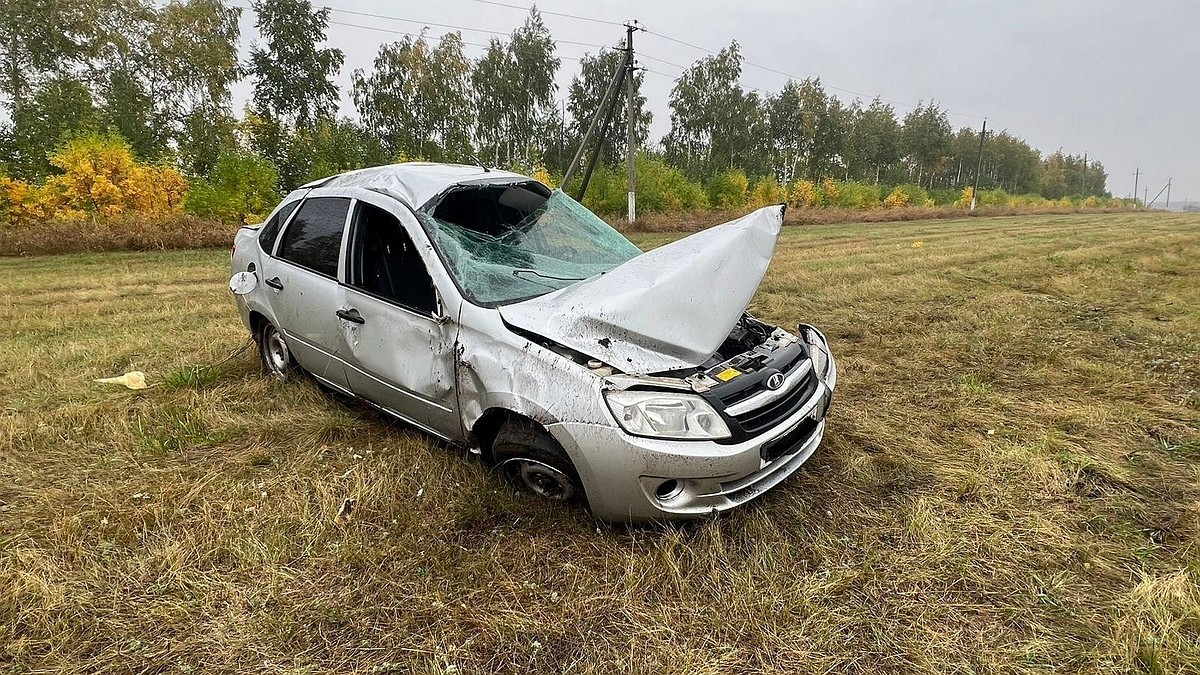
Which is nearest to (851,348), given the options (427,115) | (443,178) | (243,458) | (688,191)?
(443,178)

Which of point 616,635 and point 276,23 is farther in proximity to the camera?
point 276,23

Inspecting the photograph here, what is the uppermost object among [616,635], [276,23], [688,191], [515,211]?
[276,23]

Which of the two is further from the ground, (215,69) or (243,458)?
(215,69)

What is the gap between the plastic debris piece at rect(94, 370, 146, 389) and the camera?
13.6ft

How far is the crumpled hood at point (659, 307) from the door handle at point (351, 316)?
3.27 ft

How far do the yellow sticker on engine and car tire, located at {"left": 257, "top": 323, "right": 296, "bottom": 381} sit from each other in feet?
9.86

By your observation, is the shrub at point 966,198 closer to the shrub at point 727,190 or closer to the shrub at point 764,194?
the shrub at point 764,194

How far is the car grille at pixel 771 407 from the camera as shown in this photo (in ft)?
7.72

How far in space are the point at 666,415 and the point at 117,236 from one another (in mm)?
16981

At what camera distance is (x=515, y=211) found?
143 inches

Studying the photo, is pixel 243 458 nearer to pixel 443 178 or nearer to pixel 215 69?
pixel 443 178

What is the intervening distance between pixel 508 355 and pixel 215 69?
3526 centimetres

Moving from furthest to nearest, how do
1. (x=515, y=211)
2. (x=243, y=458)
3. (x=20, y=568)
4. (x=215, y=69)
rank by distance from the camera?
(x=215, y=69) < (x=515, y=211) < (x=243, y=458) < (x=20, y=568)

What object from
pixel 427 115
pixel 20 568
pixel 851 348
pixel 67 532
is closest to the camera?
pixel 20 568
